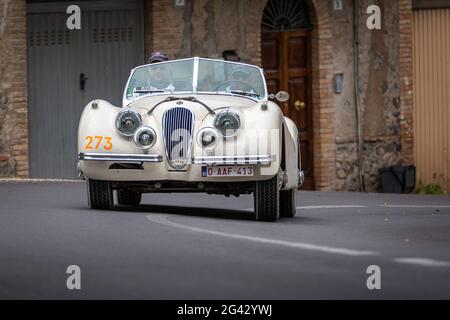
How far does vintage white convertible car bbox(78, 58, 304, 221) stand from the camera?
12117mm

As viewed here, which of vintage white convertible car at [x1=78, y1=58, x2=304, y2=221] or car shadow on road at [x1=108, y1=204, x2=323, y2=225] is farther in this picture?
car shadow on road at [x1=108, y1=204, x2=323, y2=225]

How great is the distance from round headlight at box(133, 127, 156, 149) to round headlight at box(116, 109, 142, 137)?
0.23 ft

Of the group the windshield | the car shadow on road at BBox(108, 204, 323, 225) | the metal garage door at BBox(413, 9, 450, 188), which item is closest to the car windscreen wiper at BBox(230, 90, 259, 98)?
the windshield

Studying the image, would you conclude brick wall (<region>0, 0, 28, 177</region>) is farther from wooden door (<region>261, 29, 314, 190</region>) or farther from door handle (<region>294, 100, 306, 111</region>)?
door handle (<region>294, 100, 306, 111</region>)

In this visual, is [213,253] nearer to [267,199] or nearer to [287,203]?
[267,199]

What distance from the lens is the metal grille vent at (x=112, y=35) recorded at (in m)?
24.6

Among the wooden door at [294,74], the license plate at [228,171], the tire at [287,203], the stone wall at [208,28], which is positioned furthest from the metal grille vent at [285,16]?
the license plate at [228,171]

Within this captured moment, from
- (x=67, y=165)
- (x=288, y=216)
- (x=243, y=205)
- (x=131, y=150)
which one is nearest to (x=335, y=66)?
(x=67, y=165)

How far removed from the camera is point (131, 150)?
1240 cm

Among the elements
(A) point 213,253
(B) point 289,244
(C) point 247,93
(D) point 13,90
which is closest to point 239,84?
(C) point 247,93

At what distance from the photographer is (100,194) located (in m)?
12.9

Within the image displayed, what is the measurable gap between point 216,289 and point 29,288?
3.27ft
